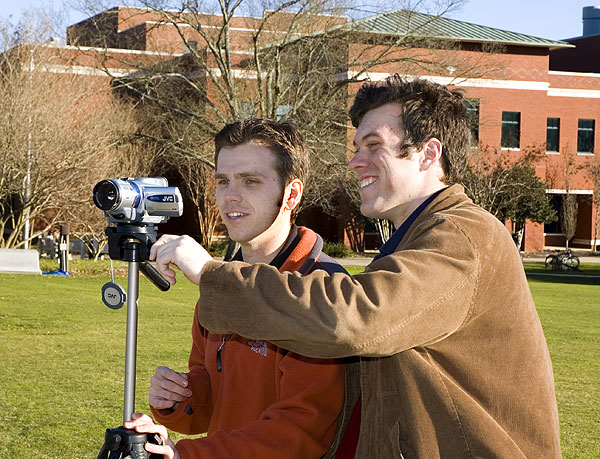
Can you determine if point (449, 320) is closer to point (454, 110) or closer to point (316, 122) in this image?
point (454, 110)

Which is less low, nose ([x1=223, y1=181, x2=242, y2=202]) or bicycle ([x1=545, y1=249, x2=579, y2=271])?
nose ([x1=223, y1=181, x2=242, y2=202])

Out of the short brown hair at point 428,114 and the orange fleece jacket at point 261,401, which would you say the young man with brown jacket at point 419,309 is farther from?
the orange fleece jacket at point 261,401

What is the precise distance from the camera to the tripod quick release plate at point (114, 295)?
2.71 metres

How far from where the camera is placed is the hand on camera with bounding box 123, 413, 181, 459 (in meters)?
2.52

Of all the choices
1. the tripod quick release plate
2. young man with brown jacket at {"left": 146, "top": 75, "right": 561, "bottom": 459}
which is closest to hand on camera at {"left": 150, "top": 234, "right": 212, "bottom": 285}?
young man with brown jacket at {"left": 146, "top": 75, "right": 561, "bottom": 459}

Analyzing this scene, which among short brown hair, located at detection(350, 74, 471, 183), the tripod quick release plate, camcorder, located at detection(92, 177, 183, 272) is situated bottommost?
the tripod quick release plate

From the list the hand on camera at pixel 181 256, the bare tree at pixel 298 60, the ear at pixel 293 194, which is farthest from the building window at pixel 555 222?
the hand on camera at pixel 181 256

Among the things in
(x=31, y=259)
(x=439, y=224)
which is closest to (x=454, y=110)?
Result: (x=439, y=224)

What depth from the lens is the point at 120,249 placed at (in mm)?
2584

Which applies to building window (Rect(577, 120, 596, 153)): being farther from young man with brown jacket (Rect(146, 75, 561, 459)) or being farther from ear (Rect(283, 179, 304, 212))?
young man with brown jacket (Rect(146, 75, 561, 459))

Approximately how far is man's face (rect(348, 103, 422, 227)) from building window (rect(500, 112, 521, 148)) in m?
44.7

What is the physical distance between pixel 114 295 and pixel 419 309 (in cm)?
106

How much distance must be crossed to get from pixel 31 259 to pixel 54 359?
14166mm

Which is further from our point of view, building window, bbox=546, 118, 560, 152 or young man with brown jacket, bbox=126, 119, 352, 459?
building window, bbox=546, 118, 560, 152
